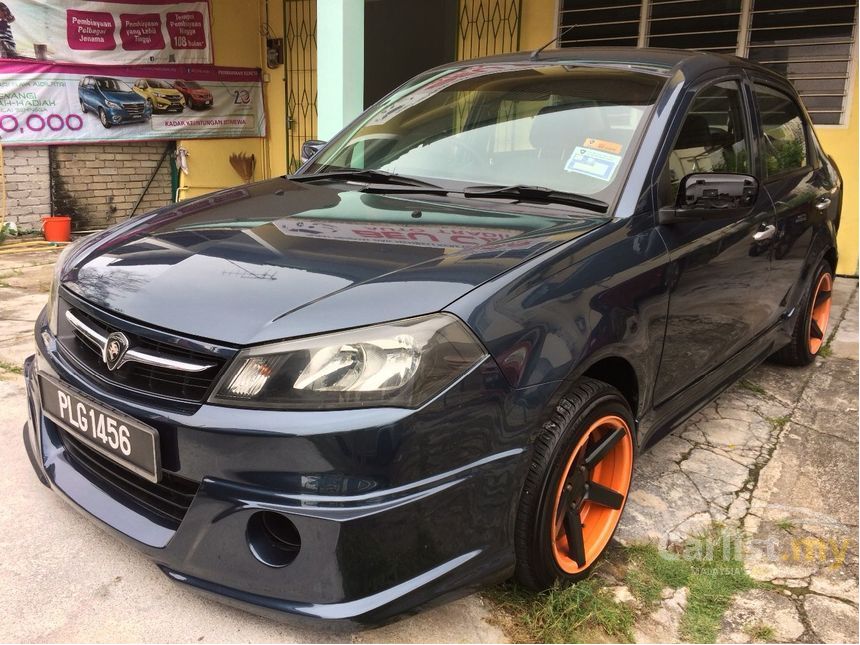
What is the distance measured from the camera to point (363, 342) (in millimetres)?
1643

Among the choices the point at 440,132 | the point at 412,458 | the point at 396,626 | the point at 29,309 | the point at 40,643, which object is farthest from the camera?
the point at 29,309

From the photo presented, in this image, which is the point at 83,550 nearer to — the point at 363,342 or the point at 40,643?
the point at 40,643

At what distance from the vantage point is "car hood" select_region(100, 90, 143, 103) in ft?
25.4

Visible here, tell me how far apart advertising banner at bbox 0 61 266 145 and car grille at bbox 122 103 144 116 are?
0.04ft

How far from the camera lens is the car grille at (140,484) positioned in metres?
1.76

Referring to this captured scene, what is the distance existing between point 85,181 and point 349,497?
7.50 m

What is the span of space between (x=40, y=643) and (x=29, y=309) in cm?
355

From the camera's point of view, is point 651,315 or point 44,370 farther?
→ point 651,315

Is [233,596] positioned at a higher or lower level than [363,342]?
lower

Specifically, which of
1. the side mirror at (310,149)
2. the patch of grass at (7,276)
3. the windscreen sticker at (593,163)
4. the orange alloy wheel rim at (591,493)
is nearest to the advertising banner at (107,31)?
the patch of grass at (7,276)

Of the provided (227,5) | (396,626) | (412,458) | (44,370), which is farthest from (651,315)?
(227,5)

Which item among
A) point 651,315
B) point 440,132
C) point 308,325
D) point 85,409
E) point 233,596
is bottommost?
point 233,596

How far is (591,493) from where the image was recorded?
2201mm

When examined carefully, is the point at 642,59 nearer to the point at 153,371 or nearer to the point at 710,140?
the point at 710,140
